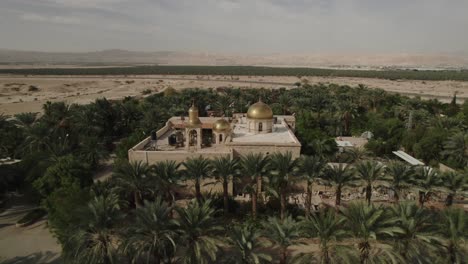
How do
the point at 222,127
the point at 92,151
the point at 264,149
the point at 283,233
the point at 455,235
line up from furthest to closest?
the point at 92,151, the point at 222,127, the point at 264,149, the point at 283,233, the point at 455,235

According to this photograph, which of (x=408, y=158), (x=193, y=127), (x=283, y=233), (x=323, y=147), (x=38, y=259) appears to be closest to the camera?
(x=283, y=233)

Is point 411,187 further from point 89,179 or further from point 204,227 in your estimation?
point 89,179

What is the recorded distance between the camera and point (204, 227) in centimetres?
Answer: 1417

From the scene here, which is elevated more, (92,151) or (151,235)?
(92,151)

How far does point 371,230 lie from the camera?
1334cm

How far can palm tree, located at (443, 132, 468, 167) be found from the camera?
2781 centimetres

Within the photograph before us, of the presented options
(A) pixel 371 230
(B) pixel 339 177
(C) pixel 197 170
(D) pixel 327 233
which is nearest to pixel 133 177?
(C) pixel 197 170

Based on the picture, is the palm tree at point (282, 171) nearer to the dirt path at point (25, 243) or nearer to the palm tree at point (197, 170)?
the palm tree at point (197, 170)

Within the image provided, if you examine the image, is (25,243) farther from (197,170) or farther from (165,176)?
(197,170)

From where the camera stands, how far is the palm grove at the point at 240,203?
44.6 ft

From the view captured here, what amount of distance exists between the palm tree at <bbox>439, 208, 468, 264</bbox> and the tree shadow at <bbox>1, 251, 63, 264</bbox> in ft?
60.9

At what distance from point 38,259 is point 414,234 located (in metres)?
18.5

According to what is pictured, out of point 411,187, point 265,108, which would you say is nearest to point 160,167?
point 265,108

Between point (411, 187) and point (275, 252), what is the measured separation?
9219 mm
